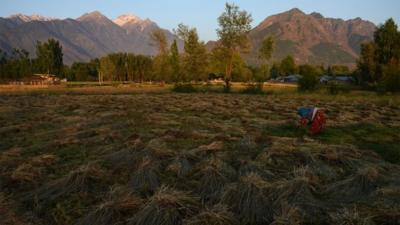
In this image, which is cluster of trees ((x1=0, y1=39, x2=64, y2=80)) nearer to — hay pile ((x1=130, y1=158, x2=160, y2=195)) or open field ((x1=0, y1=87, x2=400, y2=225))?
open field ((x1=0, y1=87, x2=400, y2=225))

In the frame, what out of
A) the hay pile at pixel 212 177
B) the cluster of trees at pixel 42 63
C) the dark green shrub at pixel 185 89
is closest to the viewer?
the hay pile at pixel 212 177

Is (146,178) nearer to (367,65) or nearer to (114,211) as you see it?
(114,211)

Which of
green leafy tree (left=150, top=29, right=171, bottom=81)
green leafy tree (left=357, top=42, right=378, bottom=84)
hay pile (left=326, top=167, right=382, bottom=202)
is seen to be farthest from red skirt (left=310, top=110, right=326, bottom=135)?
green leafy tree (left=150, top=29, right=171, bottom=81)

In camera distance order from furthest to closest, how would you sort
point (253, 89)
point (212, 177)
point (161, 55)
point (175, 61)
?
point (161, 55)
point (175, 61)
point (253, 89)
point (212, 177)

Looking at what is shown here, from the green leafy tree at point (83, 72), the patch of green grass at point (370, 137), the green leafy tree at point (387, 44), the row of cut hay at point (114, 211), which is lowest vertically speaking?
the patch of green grass at point (370, 137)

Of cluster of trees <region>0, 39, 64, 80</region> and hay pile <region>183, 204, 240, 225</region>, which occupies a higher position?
cluster of trees <region>0, 39, 64, 80</region>

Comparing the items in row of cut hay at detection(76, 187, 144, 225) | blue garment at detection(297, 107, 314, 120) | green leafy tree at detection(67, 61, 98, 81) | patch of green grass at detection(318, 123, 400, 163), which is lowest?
patch of green grass at detection(318, 123, 400, 163)

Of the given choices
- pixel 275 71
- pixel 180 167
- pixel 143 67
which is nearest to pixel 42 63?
pixel 143 67

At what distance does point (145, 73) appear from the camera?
109m

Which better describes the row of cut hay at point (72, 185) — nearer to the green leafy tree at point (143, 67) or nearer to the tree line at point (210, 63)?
the tree line at point (210, 63)

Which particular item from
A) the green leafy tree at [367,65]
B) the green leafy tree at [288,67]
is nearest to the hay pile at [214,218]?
the green leafy tree at [367,65]

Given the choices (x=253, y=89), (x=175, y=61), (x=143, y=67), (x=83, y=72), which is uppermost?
(x=175, y=61)

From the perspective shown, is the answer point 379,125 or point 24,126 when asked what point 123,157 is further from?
point 379,125

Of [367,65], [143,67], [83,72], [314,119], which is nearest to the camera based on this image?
[314,119]
